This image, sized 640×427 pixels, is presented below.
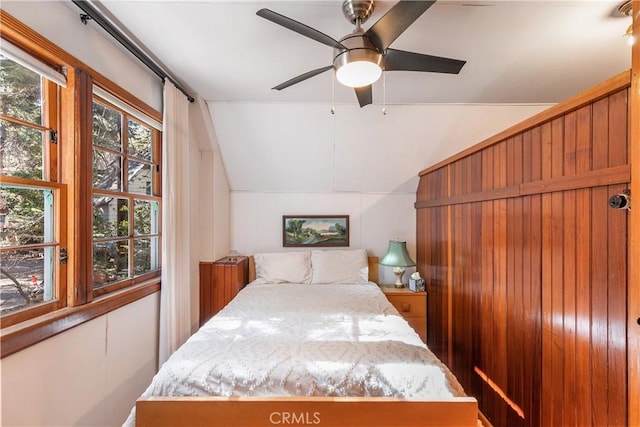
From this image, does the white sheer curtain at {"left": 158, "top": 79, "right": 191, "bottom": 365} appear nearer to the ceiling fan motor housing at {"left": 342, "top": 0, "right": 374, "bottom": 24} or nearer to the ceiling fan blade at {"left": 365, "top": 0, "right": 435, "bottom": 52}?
the ceiling fan motor housing at {"left": 342, "top": 0, "right": 374, "bottom": 24}

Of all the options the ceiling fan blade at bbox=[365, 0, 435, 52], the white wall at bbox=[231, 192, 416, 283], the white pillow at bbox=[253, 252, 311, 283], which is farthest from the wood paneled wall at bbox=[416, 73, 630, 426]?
the white pillow at bbox=[253, 252, 311, 283]

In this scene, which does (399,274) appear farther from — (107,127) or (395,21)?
(107,127)

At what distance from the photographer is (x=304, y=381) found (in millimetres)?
1276

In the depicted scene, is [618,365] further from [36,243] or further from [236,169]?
[236,169]

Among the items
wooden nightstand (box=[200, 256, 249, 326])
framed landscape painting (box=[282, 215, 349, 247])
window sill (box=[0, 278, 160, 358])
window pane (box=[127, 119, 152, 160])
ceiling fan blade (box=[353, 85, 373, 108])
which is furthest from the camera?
framed landscape painting (box=[282, 215, 349, 247])

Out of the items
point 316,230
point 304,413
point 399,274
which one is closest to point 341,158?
point 316,230

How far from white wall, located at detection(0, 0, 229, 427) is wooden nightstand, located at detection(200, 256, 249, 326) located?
0.71m

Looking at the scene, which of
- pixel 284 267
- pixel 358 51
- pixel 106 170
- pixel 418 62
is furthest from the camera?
pixel 284 267

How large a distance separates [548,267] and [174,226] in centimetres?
238

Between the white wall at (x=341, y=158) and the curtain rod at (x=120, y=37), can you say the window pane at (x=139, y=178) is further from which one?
the white wall at (x=341, y=158)

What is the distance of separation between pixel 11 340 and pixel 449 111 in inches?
130

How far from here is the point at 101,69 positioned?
65.1 inches

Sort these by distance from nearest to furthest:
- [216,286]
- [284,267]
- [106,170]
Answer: [106,170], [216,286], [284,267]

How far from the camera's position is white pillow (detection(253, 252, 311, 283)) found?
297 cm
